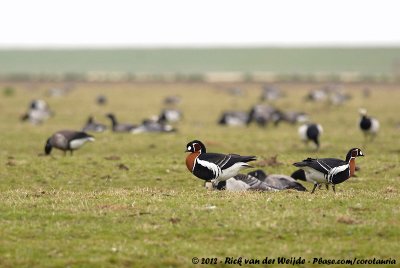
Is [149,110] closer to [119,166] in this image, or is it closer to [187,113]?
[187,113]

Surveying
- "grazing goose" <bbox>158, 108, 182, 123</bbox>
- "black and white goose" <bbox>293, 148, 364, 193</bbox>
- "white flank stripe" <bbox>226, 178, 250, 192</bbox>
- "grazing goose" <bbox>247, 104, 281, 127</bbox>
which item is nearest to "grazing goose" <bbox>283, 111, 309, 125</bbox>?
"grazing goose" <bbox>247, 104, 281, 127</bbox>

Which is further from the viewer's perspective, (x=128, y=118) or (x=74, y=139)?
(x=128, y=118)

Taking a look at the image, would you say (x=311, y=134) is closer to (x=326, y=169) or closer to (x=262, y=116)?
(x=262, y=116)

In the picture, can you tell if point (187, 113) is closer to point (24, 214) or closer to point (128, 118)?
point (128, 118)

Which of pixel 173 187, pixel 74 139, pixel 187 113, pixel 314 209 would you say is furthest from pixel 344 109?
pixel 314 209

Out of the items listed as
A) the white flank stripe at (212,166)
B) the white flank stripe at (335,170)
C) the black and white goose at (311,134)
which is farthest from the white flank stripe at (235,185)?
the black and white goose at (311,134)

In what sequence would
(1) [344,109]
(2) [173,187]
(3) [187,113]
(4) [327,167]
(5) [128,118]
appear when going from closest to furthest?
(4) [327,167] < (2) [173,187] < (5) [128,118] < (3) [187,113] < (1) [344,109]

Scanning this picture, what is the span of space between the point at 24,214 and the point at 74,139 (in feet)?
43.9

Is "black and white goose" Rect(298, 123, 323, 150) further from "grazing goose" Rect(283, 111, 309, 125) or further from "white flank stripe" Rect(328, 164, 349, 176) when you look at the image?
"grazing goose" Rect(283, 111, 309, 125)

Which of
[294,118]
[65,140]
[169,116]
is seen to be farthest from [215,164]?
[294,118]

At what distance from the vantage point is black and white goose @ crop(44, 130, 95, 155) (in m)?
29.5

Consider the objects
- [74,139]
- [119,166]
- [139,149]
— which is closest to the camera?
[119,166]

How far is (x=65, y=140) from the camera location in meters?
29.4

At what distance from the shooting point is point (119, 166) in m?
26.0
